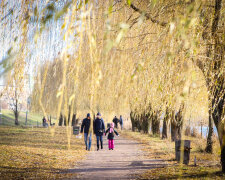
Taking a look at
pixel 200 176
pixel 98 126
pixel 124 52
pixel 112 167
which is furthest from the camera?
pixel 98 126

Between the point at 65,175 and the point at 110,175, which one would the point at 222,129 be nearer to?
the point at 110,175

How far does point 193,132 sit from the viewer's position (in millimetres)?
17625

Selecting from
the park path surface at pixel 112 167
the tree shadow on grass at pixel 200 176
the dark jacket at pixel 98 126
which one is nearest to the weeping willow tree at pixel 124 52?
the tree shadow on grass at pixel 200 176

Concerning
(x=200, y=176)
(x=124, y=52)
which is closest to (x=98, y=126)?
(x=200, y=176)

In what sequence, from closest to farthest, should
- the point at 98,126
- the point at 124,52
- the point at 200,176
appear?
the point at 124,52 → the point at 200,176 → the point at 98,126

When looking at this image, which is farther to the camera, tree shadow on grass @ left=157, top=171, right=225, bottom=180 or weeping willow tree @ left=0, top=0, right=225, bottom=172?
tree shadow on grass @ left=157, top=171, right=225, bottom=180

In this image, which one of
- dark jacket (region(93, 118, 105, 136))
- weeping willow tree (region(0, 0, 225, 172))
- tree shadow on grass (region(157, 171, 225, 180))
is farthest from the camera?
dark jacket (region(93, 118, 105, 136))

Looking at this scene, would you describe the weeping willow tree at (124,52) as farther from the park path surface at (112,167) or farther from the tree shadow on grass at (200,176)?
the park path surface at (112,167)

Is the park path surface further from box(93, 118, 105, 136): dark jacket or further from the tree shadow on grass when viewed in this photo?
box(93, 118, 105, 136): dark jacket

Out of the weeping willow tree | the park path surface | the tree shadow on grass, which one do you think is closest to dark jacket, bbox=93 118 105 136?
the park path surface

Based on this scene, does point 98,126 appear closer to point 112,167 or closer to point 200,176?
point 112,167

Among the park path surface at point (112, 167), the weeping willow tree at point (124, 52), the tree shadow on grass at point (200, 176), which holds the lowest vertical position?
the park path surface at point (112, 167)

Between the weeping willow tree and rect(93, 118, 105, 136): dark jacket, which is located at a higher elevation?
the weeping willow tree

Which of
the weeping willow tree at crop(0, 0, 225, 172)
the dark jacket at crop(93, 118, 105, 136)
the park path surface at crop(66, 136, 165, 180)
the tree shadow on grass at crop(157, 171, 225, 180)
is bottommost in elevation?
the park path surface at crop(66, 136, 165, 180)
